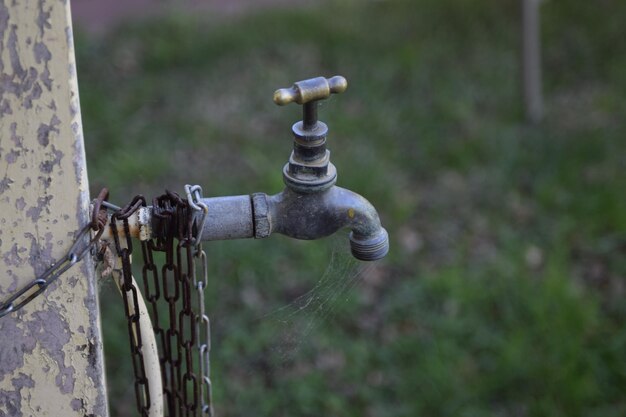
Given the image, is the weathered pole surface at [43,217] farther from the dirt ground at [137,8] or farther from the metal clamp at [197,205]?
the dirt ground at [137,8]

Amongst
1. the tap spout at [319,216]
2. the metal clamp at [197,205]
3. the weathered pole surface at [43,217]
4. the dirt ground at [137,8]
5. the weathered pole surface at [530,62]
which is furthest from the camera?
the dirt ground at [137,8]

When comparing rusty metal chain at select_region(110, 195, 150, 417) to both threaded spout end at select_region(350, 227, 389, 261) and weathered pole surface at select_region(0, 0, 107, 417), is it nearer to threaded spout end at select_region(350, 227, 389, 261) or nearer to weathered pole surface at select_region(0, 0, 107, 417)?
weathered pole surface at select_region(0, 0, 107, 417)

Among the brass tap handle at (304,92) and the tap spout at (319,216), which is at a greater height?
the brass tap handle at (304,92)

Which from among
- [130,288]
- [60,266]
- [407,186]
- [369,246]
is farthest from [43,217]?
[407,186]

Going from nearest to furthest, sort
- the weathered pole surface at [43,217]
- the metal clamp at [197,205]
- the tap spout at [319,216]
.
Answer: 1. the weathered pole surface at [43,217]
2. the metal clamp at [197,205]
3. the tap spout at [319,216]

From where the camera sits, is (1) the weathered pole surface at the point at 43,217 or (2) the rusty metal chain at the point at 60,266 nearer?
(1) the weathered pole surface at the point at 43,217

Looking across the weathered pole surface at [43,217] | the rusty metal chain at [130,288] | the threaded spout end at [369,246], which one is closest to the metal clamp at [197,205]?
the rusty metal chain at [130,288]

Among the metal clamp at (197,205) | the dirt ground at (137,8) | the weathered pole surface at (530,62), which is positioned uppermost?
the dirt ground at (137,8)

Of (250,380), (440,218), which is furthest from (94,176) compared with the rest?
(440,218)

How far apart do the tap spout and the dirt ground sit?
453cm

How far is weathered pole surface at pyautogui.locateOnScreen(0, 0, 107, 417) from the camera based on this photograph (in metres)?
1.34

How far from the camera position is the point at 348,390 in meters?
3.40

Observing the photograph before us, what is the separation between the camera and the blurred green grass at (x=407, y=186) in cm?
337

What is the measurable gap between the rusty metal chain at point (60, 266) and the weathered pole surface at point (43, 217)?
15 millimetres
